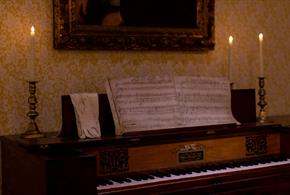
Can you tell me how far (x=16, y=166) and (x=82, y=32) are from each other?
96cm

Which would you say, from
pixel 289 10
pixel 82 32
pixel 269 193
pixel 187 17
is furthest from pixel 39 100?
pixel 289 10

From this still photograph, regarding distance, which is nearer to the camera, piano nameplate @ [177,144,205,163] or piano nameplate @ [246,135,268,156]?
piano nameplate @ [177,144,205,163]

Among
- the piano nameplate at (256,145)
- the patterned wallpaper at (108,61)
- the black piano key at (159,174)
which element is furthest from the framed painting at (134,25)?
the black piano key at (159,174)

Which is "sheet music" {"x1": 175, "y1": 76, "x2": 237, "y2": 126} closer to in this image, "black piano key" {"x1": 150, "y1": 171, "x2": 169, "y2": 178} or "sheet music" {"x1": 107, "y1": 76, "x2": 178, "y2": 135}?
"sheet music" {"x1": 107, "y1": 76, "x2": 178, "y2": 135}

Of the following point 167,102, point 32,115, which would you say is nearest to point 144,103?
point 167,102

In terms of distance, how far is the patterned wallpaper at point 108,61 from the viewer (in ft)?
9.77

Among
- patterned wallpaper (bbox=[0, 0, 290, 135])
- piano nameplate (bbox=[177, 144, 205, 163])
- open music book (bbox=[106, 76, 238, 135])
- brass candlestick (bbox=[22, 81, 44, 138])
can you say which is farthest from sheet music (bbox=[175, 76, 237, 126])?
brass candlestick (bbox=[22, 81, 44, 138])

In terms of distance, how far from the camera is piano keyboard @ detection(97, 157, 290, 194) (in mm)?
2520

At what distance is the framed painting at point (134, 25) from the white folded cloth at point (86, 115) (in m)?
0.48

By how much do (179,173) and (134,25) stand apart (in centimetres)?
108

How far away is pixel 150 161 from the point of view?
2762 millimetres

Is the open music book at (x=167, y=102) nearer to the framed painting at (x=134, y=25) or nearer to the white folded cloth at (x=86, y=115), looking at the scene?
the white folded cloth at (x=86, y=115)

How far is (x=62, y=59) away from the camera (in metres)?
3.12

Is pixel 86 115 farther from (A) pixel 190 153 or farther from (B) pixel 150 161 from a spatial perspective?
(A) pixel 190 153
